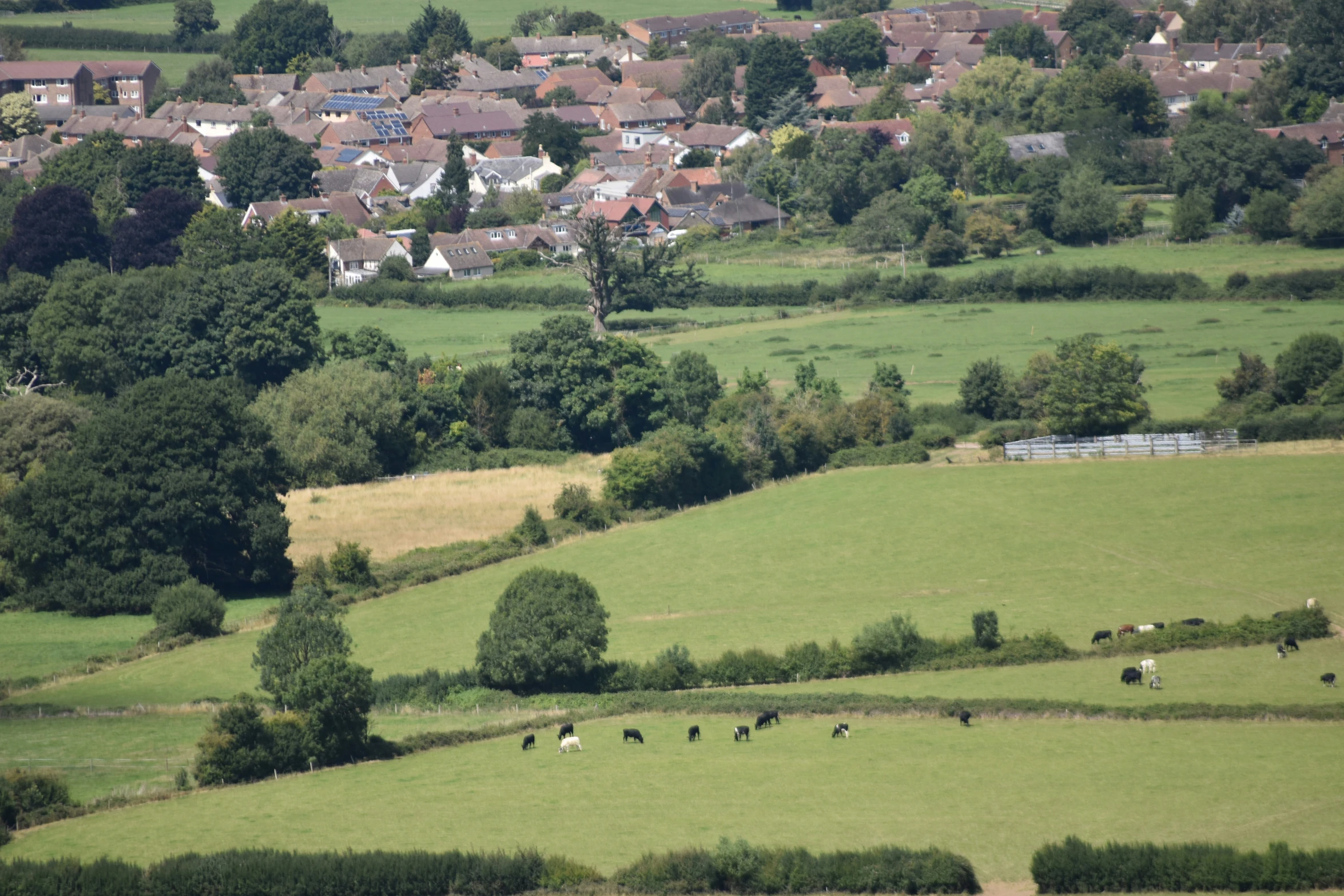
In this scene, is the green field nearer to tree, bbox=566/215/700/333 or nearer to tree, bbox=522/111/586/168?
tree, bbox=566/215/700/333

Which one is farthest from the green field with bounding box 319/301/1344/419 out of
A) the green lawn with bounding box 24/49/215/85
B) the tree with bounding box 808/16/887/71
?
the green lawn with bounding box 24/49/215/85

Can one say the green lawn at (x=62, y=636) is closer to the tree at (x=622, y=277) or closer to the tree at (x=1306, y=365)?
the tree at (x=1306, y=365)

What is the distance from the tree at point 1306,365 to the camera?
73312 mm

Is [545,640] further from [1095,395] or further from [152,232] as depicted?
[152,232]

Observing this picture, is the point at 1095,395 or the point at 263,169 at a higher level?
the point at 263,169

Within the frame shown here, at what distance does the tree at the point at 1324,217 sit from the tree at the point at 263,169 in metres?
81.3

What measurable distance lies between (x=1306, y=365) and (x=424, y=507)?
129 feet

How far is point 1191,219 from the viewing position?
373ft

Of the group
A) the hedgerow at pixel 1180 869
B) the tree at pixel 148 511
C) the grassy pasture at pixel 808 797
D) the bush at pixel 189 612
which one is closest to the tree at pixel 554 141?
the tree at pixel 148 511

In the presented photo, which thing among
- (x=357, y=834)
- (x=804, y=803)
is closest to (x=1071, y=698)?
(x=804, y=803)

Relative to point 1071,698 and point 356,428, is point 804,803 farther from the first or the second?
point 356,428

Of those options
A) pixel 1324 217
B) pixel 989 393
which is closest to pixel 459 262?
pixel 989 393

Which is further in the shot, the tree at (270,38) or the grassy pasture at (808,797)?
the tree at (270,38)

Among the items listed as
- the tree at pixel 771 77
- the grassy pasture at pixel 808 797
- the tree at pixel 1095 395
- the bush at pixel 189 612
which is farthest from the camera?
the tree at pixel 771 77
